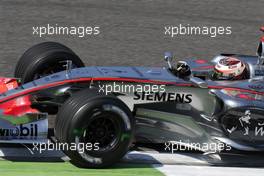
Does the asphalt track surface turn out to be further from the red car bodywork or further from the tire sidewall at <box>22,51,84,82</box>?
the red car bodywork

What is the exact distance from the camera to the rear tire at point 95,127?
23.4 ft

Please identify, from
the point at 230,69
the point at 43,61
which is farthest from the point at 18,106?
the point at 230,69

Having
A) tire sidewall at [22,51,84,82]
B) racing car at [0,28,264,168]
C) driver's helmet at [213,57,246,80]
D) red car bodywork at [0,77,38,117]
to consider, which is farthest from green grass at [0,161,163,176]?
tire sidewall at [22,51,84,82]

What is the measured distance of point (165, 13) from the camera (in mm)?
16047

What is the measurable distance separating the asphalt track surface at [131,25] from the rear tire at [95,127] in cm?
436

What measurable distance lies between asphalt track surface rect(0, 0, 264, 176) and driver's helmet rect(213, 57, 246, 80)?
160 inches

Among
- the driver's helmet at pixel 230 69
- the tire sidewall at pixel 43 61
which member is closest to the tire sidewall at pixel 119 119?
the driver's helmet at pixel 230 69

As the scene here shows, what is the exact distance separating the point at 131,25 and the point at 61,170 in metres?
8.13

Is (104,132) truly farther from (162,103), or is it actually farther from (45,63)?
(45,63)

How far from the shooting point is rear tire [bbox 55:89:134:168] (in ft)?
23.4

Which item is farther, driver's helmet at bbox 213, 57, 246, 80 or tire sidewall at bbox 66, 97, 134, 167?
driver's helmet at bbox 213, 57, 246, 80

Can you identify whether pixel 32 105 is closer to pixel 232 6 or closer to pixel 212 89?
pixel 212 89

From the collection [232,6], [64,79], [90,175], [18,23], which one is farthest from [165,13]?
[90,175]

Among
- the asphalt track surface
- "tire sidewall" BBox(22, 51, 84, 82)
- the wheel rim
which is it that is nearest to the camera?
the wheel rim
